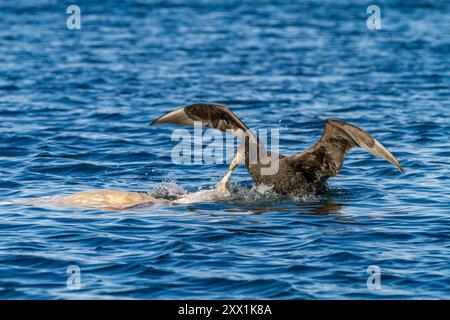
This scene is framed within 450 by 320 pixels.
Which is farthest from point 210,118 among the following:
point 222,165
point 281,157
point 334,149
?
point 222,165

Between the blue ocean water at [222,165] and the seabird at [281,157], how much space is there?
298 millimetres

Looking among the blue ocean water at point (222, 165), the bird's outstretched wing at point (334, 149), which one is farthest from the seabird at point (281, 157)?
the blue ocean water at point (222, 165)

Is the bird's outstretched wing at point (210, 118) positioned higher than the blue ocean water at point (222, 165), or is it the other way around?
the bird's outstretched wing at point (210, 118)

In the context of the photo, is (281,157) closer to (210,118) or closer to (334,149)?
(334,149)

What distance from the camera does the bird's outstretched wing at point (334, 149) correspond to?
12.0 meters

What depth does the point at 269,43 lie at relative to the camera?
29.7m

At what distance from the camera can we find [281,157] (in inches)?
507

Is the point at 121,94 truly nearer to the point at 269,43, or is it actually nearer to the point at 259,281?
the point at 269,43

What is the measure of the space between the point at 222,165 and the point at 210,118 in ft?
8.96

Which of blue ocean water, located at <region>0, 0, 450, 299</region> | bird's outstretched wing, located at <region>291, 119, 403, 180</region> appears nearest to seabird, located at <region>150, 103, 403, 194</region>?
bird's outstretched wing, located at <region>291, 119, 403, 180</region>

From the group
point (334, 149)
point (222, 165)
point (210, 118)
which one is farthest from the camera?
point (222, 165)

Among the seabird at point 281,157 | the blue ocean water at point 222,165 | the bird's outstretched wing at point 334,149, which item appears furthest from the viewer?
the seabird at point 281,157

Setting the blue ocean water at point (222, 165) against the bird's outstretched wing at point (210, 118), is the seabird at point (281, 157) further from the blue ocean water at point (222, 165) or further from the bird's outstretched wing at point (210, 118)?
the blue ocean water at point (222, 165)

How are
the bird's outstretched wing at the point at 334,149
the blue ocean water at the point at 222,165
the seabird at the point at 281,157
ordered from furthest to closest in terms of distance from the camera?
the seabird at the point at 281,157
the bird's outstretched wing at the point at 334,149
the blue ocean water at the point at 222,165
